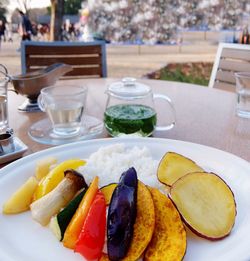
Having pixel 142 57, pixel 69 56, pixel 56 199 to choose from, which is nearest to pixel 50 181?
pixel 56 199

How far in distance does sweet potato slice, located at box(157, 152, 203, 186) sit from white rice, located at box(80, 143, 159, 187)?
2 cm

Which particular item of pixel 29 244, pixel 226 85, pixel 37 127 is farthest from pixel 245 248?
pixel 226 85

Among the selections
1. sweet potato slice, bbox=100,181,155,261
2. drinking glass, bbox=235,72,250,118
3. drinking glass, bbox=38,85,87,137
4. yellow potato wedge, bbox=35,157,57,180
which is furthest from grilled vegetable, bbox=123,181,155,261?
drinking glass, bbox=235,72,250,118

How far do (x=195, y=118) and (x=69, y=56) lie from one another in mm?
1058

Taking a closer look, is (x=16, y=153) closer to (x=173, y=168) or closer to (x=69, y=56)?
(x=173, y=168)

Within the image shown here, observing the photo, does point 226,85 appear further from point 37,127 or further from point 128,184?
point 128,184

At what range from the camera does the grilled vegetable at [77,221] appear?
0.46 meters

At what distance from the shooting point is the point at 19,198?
0.56 meters

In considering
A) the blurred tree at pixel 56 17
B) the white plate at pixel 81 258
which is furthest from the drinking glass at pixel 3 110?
the blurred tree at pixel 56 17

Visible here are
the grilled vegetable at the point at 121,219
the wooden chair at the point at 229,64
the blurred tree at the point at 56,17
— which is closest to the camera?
the grilled vegetable at the point at 121,219

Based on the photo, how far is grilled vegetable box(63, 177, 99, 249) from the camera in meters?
0.46

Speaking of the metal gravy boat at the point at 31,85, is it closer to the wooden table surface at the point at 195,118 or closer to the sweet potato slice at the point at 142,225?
the wooden table surface at the point at 195,118

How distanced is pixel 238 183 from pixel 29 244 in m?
0.38

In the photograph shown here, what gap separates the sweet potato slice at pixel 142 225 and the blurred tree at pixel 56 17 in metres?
3.83
